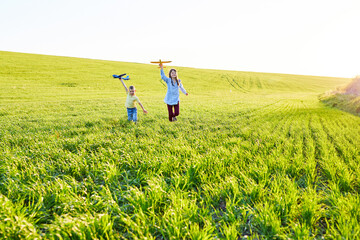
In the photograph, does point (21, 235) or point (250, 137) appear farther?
point (250, 137)

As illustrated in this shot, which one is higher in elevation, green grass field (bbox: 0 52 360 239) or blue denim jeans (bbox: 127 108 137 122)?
blue denim jeans (bbox: 127 108 137 122)

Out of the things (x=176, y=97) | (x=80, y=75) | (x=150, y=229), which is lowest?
(x=150, y=229)

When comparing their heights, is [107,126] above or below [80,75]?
below

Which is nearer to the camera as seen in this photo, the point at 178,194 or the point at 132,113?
the point at 178,194

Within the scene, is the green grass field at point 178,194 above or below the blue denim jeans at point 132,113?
below

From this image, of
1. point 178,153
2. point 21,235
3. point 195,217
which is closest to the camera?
point 21,235

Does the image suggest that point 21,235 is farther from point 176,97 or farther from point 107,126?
point 176,97

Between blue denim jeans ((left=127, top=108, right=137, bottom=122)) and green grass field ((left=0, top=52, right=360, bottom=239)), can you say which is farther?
blue denim jeans ((left=127, top=108, right=137, bottom=122))

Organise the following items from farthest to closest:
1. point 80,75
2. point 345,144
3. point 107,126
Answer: point 80,75, point 107,126, point 345,144

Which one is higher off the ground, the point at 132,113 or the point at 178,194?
the point at 132,113

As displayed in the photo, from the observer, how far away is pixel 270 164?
385cm

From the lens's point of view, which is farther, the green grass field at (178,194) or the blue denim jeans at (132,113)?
the blue denim jeans at (132,113)

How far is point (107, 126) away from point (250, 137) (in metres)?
5.86

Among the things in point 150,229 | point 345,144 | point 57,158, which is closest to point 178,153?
point 150,229
